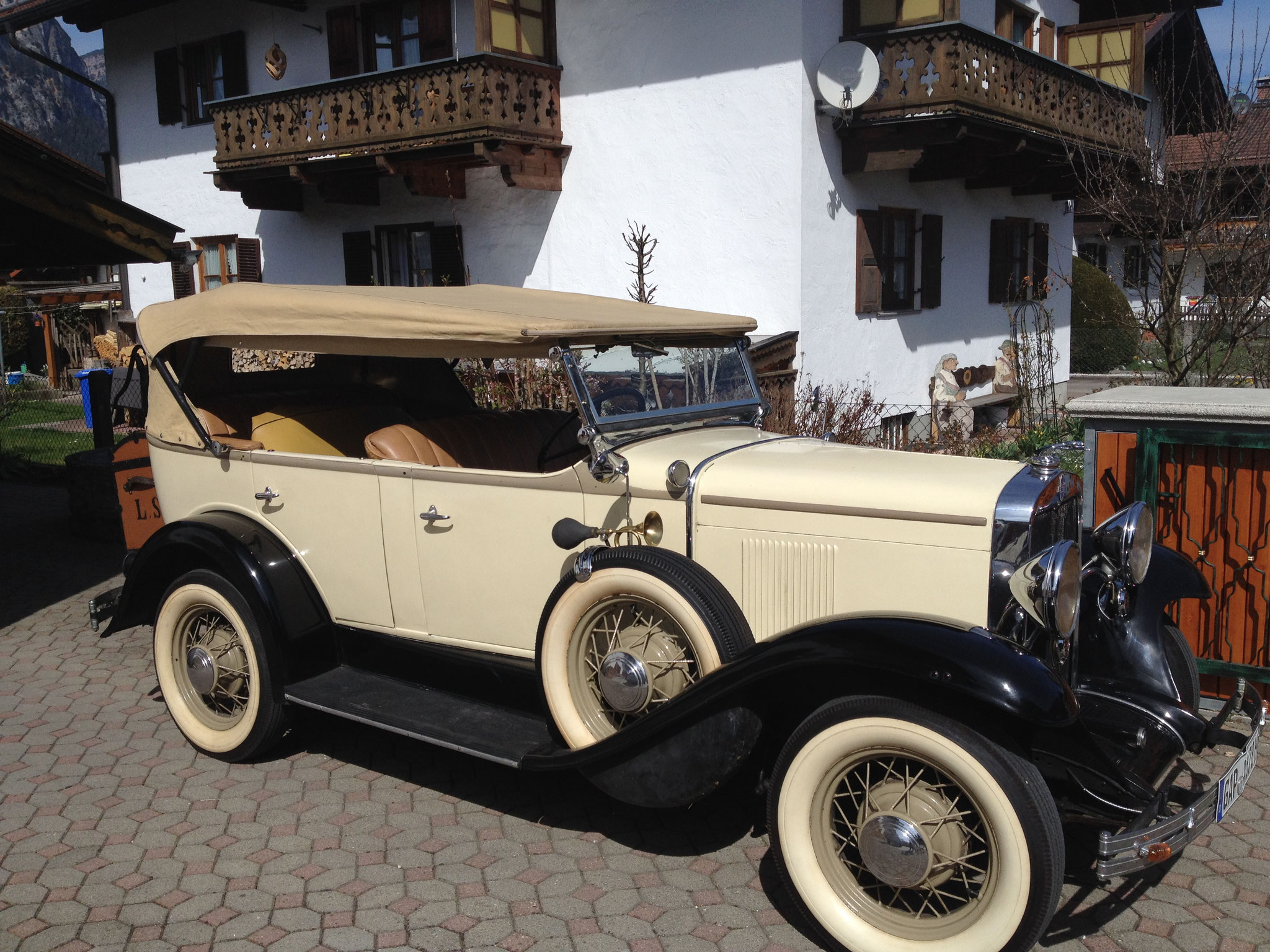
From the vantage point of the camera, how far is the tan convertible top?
3.56 metres

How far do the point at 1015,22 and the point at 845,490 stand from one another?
1270 cm

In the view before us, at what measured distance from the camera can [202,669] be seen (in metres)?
4.27

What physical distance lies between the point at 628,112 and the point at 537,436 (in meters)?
7.80

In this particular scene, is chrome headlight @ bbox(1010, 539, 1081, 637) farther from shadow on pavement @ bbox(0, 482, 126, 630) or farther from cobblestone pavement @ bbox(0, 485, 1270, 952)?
shadow on pavement @ bbox(0, 482, 126, 630)

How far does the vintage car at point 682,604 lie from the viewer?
2.70 metres

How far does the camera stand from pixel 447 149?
1168 centimetres

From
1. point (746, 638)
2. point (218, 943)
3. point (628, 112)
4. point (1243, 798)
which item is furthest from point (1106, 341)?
point (218, 943)

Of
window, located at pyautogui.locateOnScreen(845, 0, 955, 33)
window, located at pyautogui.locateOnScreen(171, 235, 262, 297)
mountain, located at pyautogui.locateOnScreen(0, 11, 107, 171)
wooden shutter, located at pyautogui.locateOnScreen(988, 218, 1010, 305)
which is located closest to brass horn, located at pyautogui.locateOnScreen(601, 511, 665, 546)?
window, located at pyautogui.locateOnScreen(845, 0, 955, 33)

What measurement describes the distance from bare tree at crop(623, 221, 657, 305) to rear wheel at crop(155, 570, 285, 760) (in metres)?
7.30

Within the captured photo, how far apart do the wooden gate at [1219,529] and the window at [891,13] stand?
7627 millimetres

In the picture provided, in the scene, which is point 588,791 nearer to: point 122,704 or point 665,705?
point 665,705

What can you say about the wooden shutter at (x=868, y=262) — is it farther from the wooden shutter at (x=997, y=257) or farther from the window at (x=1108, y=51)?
the window at (x=1108, y=51)

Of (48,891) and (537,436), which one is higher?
(537,436)

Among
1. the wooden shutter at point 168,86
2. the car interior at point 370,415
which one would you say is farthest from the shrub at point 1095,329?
the car interior at point 370,415
